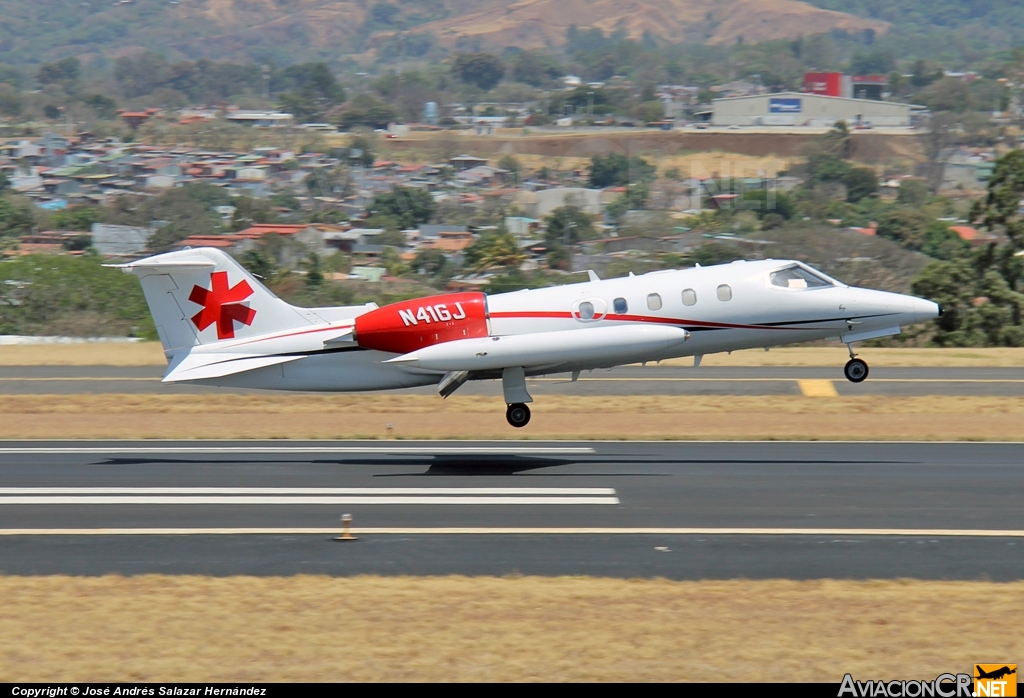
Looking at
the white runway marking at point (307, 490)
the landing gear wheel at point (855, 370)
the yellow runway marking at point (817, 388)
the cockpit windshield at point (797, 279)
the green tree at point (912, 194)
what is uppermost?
the cockpit windshield at point (797, 279)

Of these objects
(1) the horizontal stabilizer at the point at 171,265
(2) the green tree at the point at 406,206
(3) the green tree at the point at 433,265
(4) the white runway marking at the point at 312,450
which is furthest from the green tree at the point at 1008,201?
(2) the green tree at the point at 406,206

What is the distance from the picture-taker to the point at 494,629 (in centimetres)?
1291

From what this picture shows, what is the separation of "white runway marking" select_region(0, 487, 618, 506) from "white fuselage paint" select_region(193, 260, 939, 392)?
3.23m

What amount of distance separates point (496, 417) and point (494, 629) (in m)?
17.7

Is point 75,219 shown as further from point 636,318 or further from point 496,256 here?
point 636,318

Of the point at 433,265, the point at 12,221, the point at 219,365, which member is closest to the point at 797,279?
the point at 219,365

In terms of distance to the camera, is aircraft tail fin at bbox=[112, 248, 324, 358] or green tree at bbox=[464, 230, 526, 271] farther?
green tree at bbox=[464, 230, 526, 271]

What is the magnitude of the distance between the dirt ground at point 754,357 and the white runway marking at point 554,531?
23834 mm

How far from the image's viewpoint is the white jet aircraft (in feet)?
77.4

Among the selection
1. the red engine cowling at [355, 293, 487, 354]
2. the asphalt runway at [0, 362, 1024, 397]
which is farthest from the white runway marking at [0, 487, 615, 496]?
the asphalt runway at [0, 362, 1024, 397]

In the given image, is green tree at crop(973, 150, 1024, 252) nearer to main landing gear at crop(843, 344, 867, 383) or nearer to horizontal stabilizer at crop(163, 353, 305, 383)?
main landing gear at crop(843, 344, 867, 383)

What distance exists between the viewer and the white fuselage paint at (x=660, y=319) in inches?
931

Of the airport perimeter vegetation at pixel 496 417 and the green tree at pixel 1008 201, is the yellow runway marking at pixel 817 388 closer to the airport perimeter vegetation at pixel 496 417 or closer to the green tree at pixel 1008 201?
the airport perimeter vegetation at pixel 496 417

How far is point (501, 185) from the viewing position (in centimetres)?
14850
